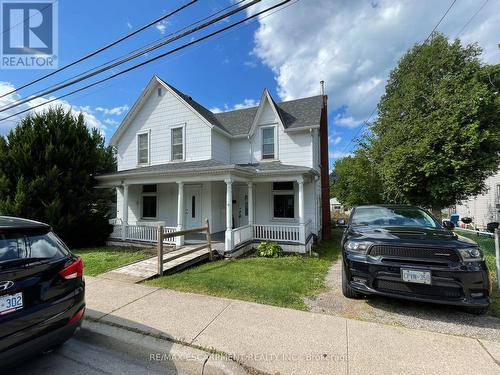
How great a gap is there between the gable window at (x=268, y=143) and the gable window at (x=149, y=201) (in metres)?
5.94

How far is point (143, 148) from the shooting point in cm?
1313

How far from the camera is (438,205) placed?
372 inches

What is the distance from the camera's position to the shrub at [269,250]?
8.83m

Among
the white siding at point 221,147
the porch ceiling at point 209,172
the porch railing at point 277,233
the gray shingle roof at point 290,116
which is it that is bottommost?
the porch railing at point 277,233

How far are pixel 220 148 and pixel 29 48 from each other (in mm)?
7614

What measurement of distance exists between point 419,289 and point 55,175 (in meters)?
12.0

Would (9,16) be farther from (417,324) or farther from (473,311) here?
(473,311)

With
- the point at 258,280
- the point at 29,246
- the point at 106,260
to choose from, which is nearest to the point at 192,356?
the point at 29,246

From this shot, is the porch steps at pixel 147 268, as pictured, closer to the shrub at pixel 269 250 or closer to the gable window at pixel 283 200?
the shrub at pixel 269 250

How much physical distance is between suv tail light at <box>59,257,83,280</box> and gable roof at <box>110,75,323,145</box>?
9142 mm

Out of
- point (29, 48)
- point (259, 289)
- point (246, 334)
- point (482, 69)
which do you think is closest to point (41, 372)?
point (246, 334)

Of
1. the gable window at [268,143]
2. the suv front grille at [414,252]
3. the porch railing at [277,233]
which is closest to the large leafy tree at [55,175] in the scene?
the porch railing at [277,233]

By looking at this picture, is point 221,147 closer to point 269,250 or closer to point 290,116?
point 290,116

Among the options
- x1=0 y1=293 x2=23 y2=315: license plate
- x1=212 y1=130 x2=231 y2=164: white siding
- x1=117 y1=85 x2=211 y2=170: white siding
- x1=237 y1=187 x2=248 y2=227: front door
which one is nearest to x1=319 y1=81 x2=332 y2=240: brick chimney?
x1=237 y1=187 x2=248 y2=227: front door
